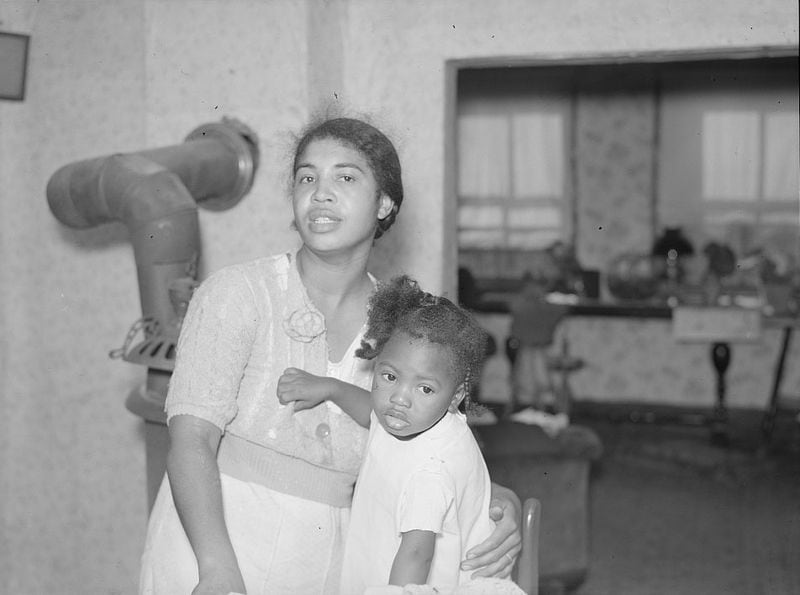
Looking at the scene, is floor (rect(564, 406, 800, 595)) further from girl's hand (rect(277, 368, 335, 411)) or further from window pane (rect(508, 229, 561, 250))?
girl's hand (rect(277, 368, 335, 411))

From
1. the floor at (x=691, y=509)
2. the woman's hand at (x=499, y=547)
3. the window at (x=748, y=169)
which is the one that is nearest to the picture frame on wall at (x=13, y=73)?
the woman's hand at (x=499, y=547)

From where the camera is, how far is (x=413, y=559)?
1.45 meters

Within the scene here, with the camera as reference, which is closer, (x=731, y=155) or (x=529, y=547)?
(x=529, y=547)

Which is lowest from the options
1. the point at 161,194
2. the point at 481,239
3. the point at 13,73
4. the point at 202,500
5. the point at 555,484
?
the point at 555,484

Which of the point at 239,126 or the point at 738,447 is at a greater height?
the point at 239,126

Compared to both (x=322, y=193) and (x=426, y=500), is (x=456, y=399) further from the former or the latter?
(x=322, y=193)

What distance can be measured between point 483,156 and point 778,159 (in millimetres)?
2271

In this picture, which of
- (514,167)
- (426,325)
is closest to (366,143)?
(426,325)

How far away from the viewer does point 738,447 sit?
612 cm

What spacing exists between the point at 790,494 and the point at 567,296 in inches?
94.2

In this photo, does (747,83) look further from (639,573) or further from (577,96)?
(639,573)

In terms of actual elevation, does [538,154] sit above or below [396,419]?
above

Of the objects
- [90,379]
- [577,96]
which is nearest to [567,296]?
[577,96]

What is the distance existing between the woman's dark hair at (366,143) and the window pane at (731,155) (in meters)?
5.95
